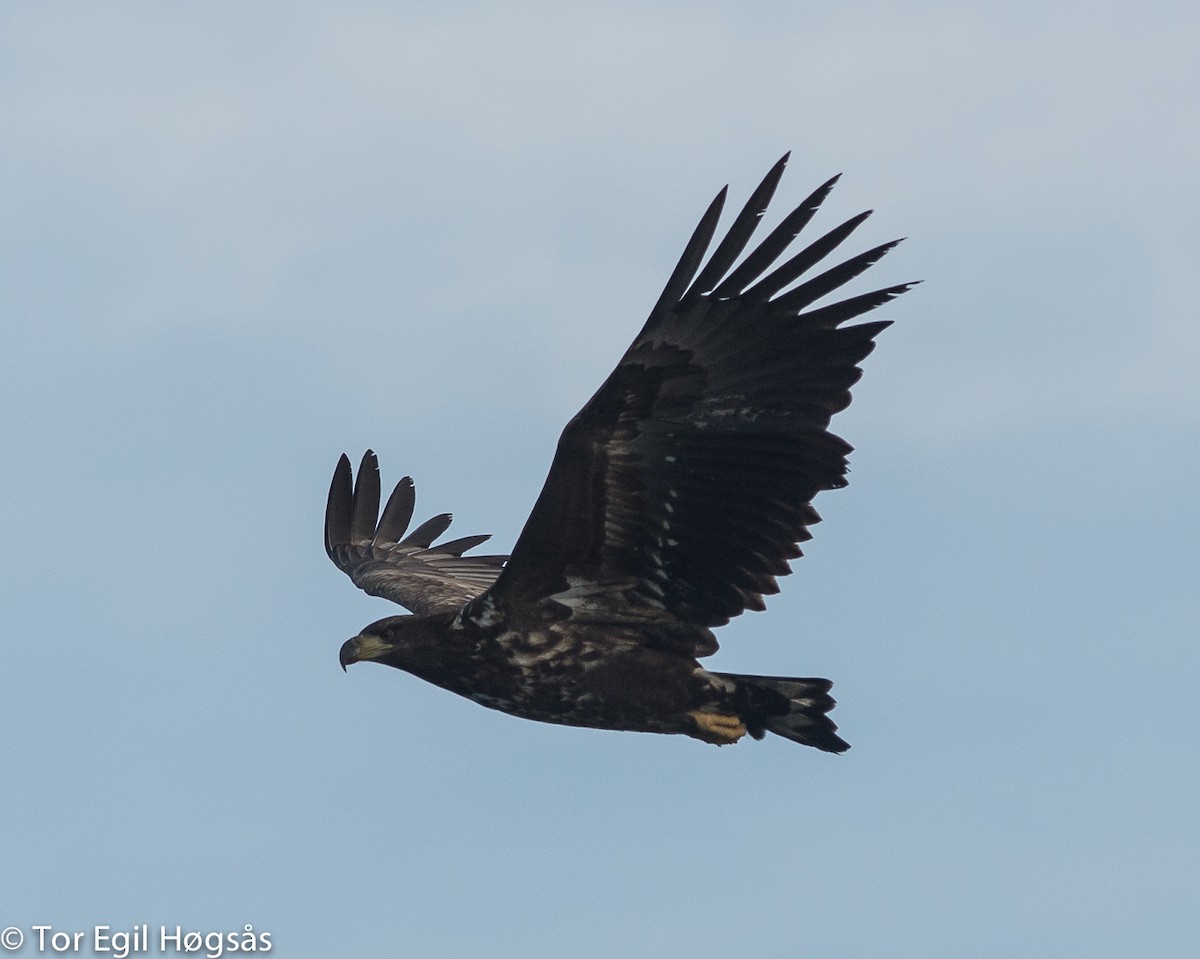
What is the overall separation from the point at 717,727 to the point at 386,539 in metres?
6.20

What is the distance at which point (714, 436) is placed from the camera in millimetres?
13516

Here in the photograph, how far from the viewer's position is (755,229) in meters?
13.0

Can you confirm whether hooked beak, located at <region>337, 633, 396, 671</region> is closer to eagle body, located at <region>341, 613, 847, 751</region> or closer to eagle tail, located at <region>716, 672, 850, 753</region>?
eagle body, located at <region>341, 613, 847, 751</region>

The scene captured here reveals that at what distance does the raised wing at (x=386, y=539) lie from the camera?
19.0m

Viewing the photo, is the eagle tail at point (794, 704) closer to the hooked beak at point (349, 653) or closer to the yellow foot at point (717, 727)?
the yellow foot at point (717, 727)

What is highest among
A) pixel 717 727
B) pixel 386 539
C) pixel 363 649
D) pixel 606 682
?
pixel 386 539

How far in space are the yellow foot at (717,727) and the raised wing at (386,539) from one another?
4788 mm

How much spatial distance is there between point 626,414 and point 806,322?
1.32 m

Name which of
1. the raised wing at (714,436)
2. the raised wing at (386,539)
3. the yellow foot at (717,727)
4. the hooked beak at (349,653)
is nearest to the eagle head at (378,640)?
the hooked beak at (349,653)

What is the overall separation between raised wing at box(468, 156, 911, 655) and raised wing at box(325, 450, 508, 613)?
5.01 m

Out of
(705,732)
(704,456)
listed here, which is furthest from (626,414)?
(705,732)

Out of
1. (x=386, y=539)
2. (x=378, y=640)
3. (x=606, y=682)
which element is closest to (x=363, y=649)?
(x=378, y=640)

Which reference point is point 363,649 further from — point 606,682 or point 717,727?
point 717,727

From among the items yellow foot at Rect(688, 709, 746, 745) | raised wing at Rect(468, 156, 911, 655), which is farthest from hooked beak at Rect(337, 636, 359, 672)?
yellow foot at Rect(688, 709, 746, 745)
